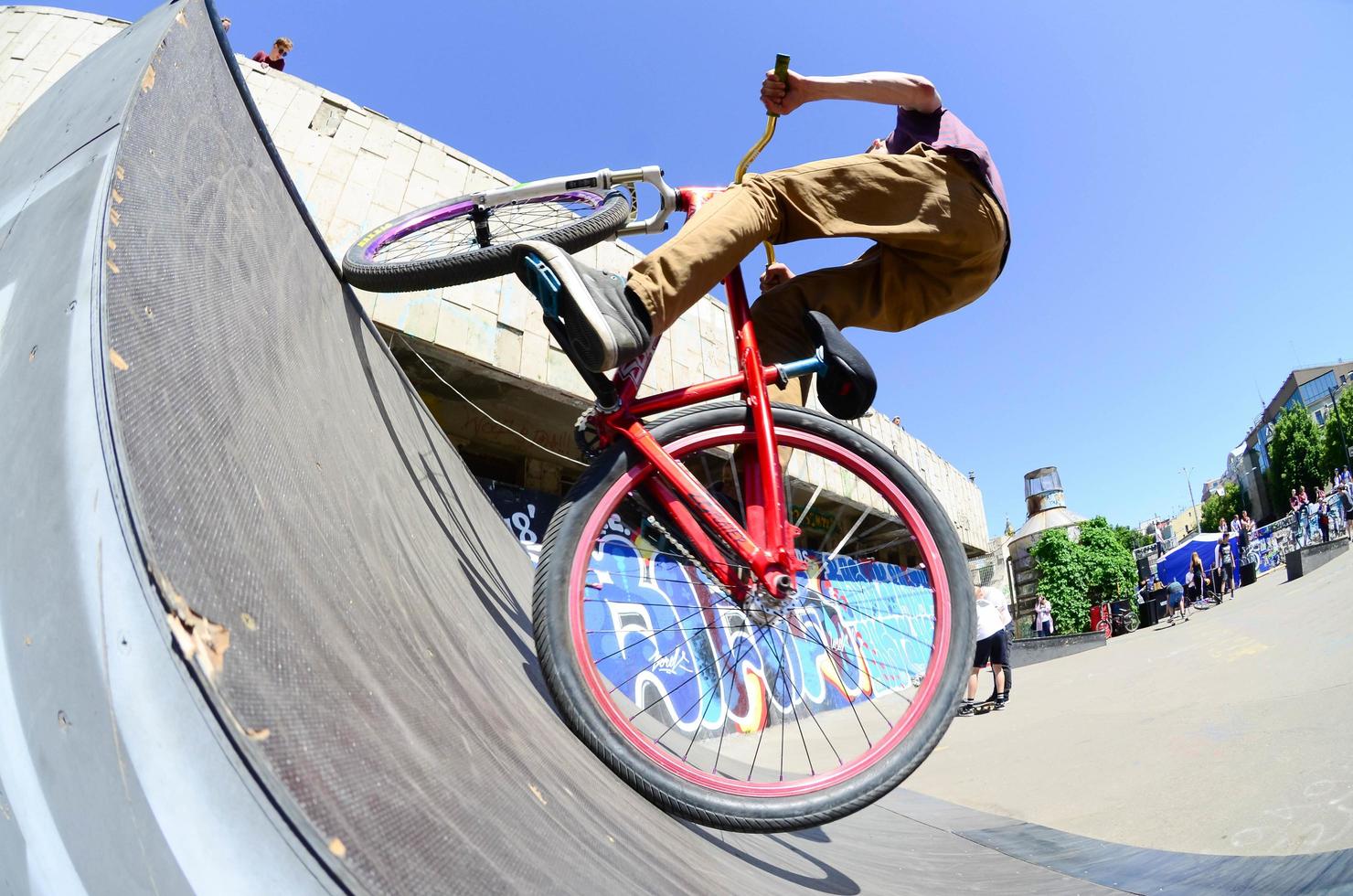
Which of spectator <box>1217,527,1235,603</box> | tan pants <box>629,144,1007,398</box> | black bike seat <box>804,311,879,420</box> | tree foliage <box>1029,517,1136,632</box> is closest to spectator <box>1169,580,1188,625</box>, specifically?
spectator <box>1217,527,1235,603</box>

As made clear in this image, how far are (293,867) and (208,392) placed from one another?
587mm

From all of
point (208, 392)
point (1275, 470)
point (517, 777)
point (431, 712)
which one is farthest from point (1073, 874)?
point (1275, 470)

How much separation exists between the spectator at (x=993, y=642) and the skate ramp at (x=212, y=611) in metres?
6.20

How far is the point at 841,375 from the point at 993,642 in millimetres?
6769

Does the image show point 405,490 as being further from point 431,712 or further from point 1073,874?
point 1073,874

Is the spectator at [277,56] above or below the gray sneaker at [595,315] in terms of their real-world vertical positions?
above

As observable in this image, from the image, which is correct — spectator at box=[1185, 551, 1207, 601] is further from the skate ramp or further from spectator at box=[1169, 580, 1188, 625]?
the skate ramp

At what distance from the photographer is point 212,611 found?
498 mm

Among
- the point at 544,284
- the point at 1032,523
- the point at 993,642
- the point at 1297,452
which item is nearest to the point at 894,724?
the point at 544,284

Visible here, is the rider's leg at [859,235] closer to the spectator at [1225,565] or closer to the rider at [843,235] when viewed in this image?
the rider at [843,235]

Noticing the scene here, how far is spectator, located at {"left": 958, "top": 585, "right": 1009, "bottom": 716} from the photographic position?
7.13 metres

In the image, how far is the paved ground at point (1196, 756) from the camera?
4.53ft

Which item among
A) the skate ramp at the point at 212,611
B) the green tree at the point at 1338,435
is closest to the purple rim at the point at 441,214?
the skate ramp at the point at 212,611

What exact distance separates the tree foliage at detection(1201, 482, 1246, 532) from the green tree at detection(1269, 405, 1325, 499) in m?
12.9
